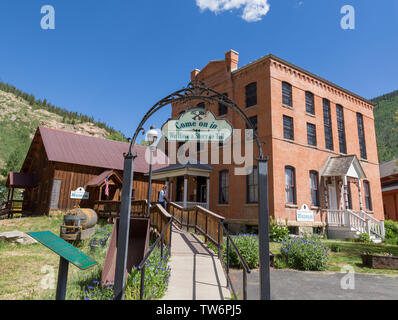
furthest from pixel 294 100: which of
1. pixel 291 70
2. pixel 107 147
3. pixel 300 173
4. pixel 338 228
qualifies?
pixel 107 147

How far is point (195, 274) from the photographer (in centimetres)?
718

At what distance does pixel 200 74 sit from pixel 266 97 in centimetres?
751

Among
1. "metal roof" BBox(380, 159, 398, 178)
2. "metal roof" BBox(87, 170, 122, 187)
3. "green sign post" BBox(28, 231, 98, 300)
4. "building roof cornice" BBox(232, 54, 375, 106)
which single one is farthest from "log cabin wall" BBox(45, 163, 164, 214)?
"metal roof" BBox(380, 159, 398, 178)

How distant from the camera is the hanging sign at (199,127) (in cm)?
573

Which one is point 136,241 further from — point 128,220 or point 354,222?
point 354,222

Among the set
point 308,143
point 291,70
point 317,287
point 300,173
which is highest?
point 291,70

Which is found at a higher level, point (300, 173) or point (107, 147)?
point (107, 147)

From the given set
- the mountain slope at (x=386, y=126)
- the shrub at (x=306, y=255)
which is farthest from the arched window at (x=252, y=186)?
the mountain slope at (x=386, y=126)

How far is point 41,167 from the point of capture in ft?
87.8

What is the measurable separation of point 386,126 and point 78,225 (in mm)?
109935

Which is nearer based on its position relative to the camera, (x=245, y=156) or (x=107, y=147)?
(x=245, y=156)

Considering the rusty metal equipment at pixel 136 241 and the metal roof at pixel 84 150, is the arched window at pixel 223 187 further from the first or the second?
the rusty metal equipment at pixel 136 241

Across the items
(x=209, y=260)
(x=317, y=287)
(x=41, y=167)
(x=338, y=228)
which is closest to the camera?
(x=317, y=287)

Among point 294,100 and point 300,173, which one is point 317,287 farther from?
point 294,100
